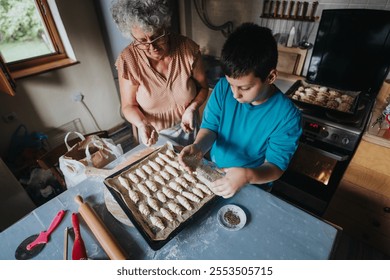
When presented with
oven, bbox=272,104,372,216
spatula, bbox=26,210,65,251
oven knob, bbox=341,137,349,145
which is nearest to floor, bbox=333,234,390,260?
oven, bbox=272,104,372,216

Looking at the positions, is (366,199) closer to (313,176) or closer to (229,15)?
(313,176)

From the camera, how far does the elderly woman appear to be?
121 cm

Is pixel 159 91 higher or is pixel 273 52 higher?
pixel 273 52

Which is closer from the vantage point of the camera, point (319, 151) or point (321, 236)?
point (321, 236)

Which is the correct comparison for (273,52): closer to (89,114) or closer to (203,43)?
(203,43)

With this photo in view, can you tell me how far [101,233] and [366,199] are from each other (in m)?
1.88

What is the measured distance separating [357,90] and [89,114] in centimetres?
316

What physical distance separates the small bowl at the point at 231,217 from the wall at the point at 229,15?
1.95 meters

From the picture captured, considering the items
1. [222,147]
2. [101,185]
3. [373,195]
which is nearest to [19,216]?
[101,185]

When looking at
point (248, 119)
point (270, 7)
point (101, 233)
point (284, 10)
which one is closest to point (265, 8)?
point (270, 7)

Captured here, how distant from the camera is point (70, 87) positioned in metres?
2.75

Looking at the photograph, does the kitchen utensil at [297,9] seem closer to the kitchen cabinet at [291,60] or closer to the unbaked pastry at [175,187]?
the kitchen cabinet at [291,60]

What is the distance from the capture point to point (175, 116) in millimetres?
1696

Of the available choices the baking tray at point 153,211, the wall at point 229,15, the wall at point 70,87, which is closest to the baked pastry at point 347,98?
the wall at point 229,15
